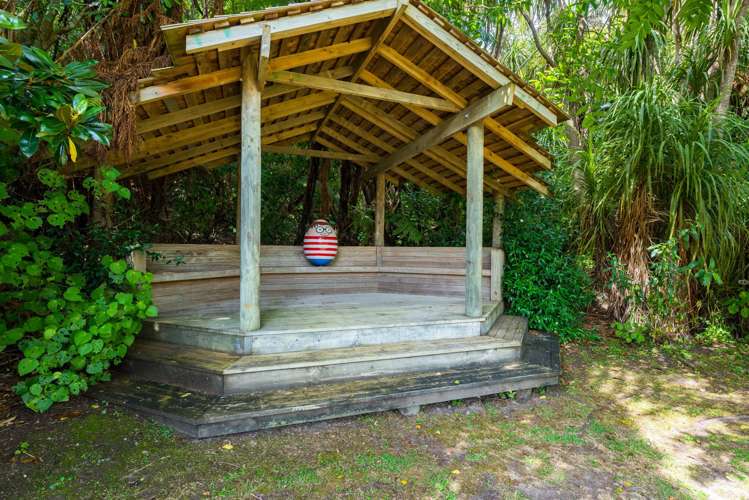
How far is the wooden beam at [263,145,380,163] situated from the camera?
5.26 metres

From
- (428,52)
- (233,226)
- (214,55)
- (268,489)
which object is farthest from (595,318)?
(233,226)

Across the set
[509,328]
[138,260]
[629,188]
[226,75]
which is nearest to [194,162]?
[138,260]

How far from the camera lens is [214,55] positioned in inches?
108

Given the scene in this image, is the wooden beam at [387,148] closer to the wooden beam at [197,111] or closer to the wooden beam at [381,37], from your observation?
the wooden beam at [381,37]

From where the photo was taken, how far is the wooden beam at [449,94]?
355cm

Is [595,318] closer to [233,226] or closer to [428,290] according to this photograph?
[428,290]

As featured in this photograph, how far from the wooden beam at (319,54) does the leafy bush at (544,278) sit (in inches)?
118

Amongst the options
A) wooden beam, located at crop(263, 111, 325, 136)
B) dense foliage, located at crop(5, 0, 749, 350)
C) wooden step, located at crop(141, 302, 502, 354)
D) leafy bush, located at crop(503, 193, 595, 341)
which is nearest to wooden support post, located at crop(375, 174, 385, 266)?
dense foliage, located at crop(5, 0, 749, 350)

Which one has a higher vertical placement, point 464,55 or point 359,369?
point 464,55

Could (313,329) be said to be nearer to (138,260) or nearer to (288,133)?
(138,260)

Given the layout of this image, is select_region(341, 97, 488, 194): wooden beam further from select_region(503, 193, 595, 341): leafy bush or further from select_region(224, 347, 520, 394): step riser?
select_region(224, 347, 520, 394): step riser

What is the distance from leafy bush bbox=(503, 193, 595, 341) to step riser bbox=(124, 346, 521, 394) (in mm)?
1553

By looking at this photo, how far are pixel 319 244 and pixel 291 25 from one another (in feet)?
9.85

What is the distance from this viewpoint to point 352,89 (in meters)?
3.46
